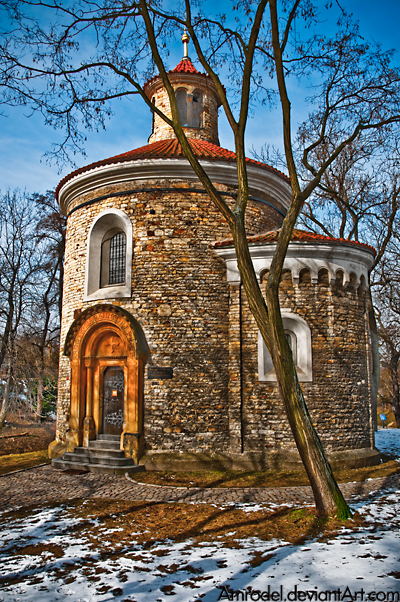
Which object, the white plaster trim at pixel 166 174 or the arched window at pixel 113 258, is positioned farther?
the arched window at pixel 113 258

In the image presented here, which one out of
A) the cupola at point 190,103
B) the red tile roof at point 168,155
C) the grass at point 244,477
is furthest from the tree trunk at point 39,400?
the cupola at point 190,103

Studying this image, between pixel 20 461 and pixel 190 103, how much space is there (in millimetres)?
12991

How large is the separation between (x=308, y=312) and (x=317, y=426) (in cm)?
269

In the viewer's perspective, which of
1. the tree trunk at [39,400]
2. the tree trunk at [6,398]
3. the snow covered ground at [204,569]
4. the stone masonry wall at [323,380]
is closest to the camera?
the snow covered ground at [204,569]

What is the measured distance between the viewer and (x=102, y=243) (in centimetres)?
1209

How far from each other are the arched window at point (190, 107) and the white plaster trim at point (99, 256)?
18.8 ft

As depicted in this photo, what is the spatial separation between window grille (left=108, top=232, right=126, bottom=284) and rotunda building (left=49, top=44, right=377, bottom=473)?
0.03 meters

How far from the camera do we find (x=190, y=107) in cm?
1533

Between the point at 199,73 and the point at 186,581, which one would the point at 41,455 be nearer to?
the point at 186,581

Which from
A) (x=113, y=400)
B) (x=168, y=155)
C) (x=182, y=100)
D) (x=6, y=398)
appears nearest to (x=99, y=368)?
(x=113, y=400)

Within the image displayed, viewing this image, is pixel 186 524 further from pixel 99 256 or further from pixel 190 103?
pixel 190 103

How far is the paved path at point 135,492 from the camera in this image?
7.47m

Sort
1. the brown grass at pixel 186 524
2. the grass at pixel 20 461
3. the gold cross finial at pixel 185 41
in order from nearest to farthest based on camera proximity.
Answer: the brown grass at pixel 186 524 → the grass at pixel 20 461 → the gold cross finial at pixel 185 41

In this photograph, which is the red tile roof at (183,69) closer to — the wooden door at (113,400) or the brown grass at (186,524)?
the wooden door at (113,400)
